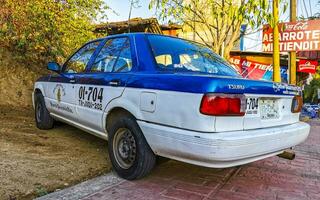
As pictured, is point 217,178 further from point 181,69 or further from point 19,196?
point 19,196

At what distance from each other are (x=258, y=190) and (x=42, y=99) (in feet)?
13.6

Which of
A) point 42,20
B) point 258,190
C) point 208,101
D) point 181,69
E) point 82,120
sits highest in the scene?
point 42,20

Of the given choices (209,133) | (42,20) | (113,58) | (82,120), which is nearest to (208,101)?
(209,133)

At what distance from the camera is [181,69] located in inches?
154

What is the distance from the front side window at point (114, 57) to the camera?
4.15 meters

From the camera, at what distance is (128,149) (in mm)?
3910

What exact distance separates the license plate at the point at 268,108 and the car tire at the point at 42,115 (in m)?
4.07

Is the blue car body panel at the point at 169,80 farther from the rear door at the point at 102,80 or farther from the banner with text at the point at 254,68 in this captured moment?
the banner with text at the point at 254,68

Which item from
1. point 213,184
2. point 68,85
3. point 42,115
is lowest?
point 213,184

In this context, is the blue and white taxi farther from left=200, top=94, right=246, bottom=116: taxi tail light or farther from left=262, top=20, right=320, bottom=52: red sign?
left=262, top=20, right=320, bottom=52: red sign

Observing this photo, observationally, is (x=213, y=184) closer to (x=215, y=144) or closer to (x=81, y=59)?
(x=215, y=144)

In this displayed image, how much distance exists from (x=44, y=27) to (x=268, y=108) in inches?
286

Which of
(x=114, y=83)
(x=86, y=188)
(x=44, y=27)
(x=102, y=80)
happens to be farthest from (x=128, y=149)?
(x=44, y=27)

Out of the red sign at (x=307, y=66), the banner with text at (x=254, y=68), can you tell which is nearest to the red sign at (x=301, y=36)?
the banner with text at (x=254, y=68)
